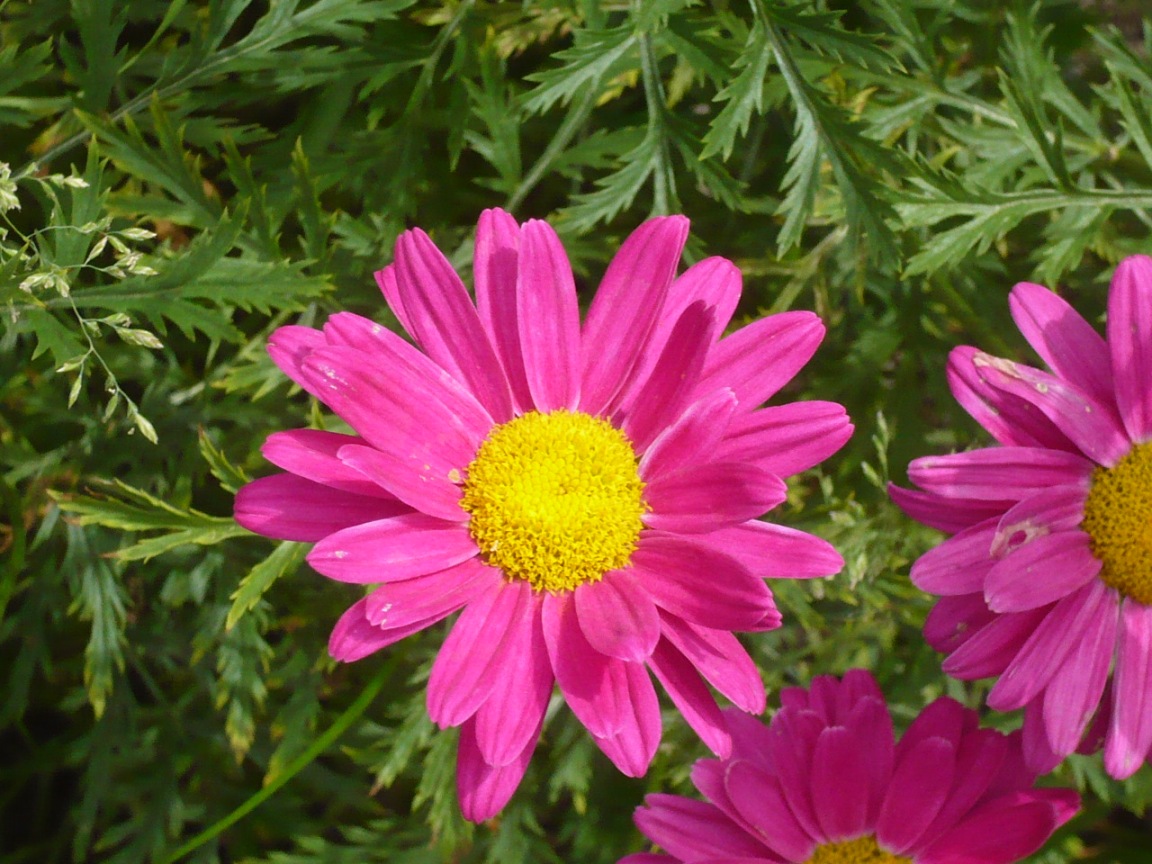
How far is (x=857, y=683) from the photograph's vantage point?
1628 mm

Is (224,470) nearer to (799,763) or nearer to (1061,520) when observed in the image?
(799,763)

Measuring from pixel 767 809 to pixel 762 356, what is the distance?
0.65m

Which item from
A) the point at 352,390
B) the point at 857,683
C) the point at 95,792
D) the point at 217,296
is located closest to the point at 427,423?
the point at 352,390

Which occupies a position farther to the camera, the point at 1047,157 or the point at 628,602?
the point at 1047,157

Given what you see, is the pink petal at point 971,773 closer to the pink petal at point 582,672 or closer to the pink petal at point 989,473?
the pink petal at point 989,473

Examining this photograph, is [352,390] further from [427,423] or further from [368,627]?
[368,627]

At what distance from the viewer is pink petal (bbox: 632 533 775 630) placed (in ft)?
4.14

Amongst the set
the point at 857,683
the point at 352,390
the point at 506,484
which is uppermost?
the point at 352,390

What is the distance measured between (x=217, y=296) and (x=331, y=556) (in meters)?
0.62

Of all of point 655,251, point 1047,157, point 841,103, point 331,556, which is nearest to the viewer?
point 331,556

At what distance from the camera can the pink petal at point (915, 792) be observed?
1516mm

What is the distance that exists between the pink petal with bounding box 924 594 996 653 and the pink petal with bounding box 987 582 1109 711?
8 cm

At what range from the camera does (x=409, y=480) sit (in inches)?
53.2

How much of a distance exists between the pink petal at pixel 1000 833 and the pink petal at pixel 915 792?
39 millimetres
